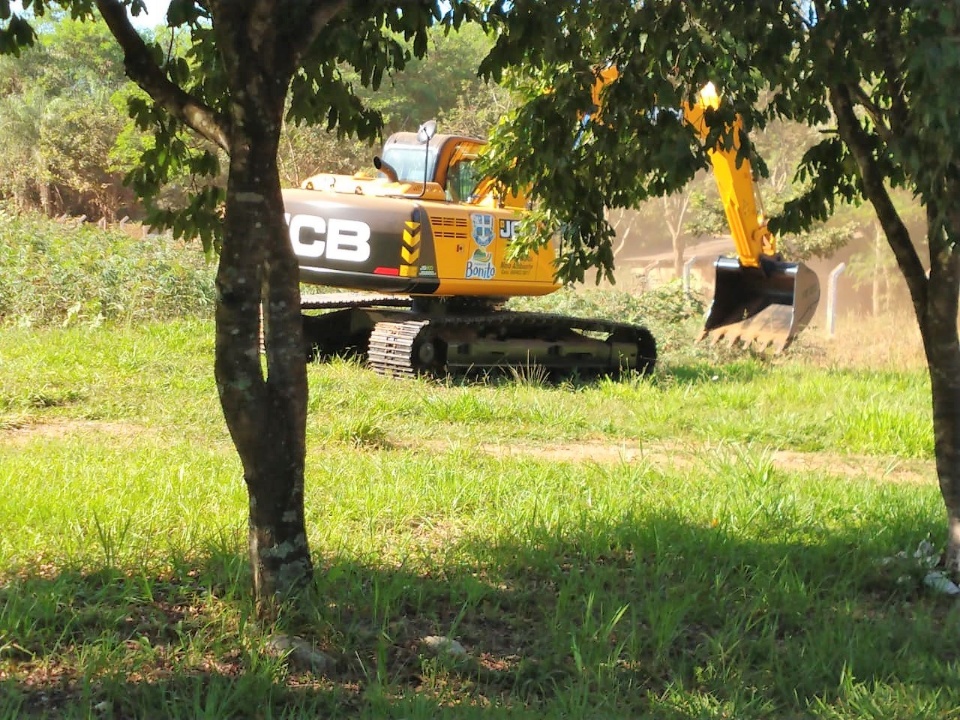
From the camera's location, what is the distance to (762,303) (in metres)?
15.0

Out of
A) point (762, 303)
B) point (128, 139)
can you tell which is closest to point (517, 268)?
point (762, 303)

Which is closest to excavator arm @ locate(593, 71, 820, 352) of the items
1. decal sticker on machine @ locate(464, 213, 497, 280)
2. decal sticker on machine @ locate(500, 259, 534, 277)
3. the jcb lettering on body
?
decal sticker on machine @ locate(500, 259, 534, 277)

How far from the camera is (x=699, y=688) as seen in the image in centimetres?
410

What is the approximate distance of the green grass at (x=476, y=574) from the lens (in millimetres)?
3818

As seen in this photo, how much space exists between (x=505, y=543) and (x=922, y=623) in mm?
1837

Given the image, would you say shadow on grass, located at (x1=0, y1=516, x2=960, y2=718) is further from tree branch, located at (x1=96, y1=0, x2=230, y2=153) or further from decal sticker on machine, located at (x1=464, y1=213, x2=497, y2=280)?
decal sticker on machine, located at (x1=464, y1=213, x2=497, y2=280)

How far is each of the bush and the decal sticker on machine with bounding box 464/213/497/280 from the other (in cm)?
429

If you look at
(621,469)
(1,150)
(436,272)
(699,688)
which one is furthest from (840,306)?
(699,688)

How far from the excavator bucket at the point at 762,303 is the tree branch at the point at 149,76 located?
36.7 ft

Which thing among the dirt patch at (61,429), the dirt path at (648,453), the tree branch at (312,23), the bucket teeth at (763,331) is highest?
the tree branch at (312,23)

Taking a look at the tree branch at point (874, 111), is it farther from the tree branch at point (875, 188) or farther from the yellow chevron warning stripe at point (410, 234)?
the yellow chevron warning stripe at point (410, 234)

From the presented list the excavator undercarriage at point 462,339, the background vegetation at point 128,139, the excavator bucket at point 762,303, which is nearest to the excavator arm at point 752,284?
the excavator bucket at point 762,303

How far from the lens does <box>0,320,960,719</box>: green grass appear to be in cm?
382

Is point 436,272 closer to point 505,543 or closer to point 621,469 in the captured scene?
point 621,469
